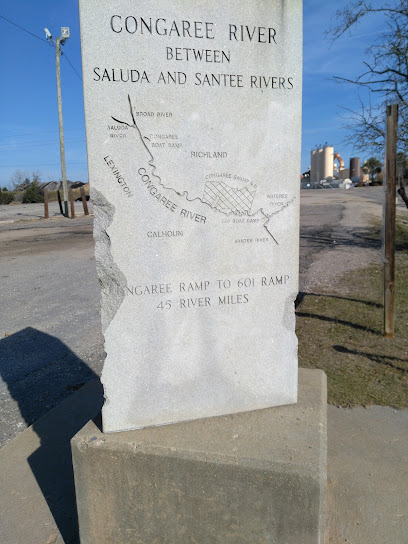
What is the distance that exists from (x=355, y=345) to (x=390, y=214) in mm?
1401

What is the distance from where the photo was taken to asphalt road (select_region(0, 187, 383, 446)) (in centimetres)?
411

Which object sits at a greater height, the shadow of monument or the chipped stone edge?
the chipped stone edge

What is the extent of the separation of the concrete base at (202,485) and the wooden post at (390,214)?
301 cm

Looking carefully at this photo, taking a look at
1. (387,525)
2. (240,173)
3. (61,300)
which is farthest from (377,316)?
(61,300)

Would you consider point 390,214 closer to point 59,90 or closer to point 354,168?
point 59,90

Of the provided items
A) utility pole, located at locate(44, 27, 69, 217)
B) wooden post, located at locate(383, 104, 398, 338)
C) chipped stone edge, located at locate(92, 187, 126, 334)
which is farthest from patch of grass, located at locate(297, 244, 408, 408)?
utility pole, located at locate(44, 27, 69, 217)

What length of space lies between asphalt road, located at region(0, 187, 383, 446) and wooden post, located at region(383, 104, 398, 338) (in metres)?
2.81

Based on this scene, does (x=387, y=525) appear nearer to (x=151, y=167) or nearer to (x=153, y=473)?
(x=153, y=473)

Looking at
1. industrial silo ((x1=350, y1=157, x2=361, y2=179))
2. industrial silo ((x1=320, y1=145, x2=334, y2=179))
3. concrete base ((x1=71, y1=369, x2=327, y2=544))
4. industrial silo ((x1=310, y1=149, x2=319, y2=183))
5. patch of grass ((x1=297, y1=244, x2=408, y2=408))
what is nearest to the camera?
concrete base ((x1=71, y1=369, x2=327, y2=544))

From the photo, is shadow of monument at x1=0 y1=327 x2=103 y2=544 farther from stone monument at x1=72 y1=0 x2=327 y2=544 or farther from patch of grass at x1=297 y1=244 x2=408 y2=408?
patch of grass at x1=297 y1=244 x2=408 y2=408

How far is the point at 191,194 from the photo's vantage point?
2.17 m

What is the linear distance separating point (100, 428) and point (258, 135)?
1643mm

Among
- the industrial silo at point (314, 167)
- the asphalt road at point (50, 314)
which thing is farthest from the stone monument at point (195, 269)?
the industrial silo at point (314, 167)

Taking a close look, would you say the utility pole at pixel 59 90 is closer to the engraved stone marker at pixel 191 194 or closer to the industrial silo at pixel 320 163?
the engraved stone marker at pixel 191 194
